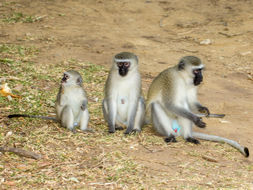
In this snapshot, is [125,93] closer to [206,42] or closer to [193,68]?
[193,68]

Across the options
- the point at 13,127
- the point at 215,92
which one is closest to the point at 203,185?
the point at 13,127

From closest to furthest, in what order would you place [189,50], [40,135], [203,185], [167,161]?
[203,185]
[167,161]
[40,135]
[189,50]

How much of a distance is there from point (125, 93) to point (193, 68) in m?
1.09

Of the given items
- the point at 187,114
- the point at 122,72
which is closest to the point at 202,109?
the point at 187,114

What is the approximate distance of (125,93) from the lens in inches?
257

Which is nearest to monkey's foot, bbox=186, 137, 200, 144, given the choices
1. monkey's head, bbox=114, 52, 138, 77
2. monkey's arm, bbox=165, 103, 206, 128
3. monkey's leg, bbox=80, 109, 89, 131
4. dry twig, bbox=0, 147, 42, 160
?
monkey's arm, bbox=165, 103, 206, 128

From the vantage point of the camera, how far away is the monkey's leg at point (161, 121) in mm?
6441

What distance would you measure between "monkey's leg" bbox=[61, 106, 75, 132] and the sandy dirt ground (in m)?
1.15

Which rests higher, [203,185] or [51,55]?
[51,55]

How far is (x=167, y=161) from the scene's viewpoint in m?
5.47

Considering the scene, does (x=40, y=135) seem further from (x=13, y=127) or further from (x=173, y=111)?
(x=173, y=111)

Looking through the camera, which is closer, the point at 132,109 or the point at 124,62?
the point at 124,62

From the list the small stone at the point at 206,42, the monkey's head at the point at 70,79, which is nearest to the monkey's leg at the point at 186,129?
the monkey's head at the point at 70,79

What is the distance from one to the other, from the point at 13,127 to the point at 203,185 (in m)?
2.87
